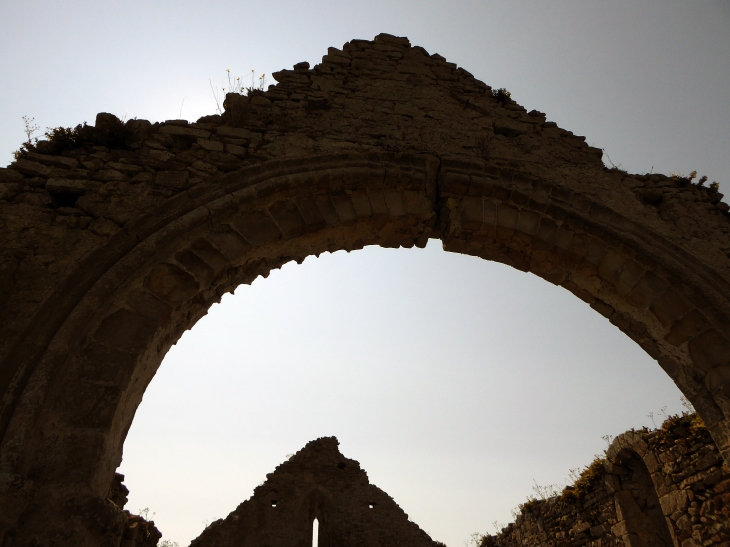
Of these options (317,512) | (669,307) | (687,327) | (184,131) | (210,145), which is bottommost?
(687,327)

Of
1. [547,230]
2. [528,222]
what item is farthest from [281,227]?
[547,230]

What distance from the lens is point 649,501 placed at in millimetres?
6637

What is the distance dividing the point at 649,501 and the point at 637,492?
0.16 metres

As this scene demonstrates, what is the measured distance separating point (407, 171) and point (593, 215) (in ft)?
5.33

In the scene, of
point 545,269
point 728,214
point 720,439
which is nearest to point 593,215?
point 545,269

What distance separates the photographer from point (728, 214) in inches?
181

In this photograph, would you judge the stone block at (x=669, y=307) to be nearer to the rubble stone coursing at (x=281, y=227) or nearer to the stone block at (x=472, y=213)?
the rubble stone coursing at (x=281, y=227)

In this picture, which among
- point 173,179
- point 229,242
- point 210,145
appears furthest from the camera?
point 210,145

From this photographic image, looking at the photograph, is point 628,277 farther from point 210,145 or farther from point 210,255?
point 210,145

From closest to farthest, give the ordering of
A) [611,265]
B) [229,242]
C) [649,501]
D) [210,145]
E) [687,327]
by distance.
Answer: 1. [229,242]
2. [687,327]
3. [210,145]
4. [611,265]
5. [649,501]

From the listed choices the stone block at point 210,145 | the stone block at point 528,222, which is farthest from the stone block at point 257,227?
the stone block at point 528,222

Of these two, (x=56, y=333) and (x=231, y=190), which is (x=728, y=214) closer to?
(x=231, y=190)

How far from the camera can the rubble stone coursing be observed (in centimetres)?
267

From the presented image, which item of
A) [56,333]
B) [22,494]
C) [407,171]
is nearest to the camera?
[22,494]
